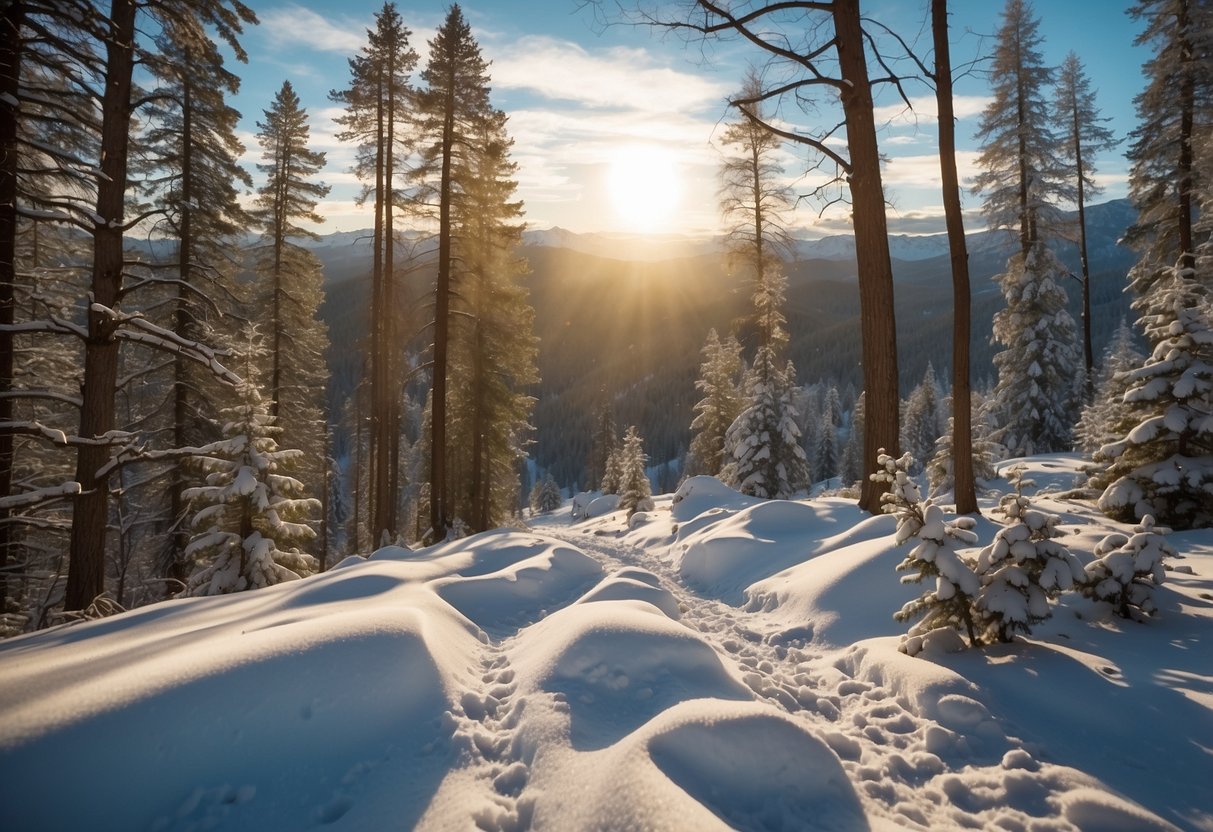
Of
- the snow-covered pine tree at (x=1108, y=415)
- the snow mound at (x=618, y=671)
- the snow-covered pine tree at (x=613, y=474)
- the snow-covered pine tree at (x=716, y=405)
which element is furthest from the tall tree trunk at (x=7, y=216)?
the snow-covered pine tree at (x=613, y=474)

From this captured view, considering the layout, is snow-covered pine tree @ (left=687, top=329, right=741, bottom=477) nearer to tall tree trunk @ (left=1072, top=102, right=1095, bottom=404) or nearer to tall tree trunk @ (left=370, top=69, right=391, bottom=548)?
tall tree trunk @ (left=1072, top=102, right=1095, bottom=404)

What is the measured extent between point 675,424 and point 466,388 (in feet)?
315

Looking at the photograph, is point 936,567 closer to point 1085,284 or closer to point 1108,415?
point 1108,415

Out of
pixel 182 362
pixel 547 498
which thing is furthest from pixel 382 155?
pixel 547 498

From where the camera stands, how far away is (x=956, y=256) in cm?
704

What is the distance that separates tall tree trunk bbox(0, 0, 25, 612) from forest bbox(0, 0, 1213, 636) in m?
0.04

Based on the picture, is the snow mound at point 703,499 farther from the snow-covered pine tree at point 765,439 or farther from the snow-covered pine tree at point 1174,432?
the snow-covered pine tree at point 1174,432

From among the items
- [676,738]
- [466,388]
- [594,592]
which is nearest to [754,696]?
[676,738]

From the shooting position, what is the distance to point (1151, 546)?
4.07 meters

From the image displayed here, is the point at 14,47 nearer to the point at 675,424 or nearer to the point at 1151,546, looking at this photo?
the point at 1151,546

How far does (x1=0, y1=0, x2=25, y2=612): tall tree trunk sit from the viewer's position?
6012 mm

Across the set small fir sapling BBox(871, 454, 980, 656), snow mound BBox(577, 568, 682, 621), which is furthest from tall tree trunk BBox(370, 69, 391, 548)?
small fir sapling BBox(871, 454, 980, 656)

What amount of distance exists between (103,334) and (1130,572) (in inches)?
408

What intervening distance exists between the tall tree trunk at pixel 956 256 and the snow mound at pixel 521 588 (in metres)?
5.16
